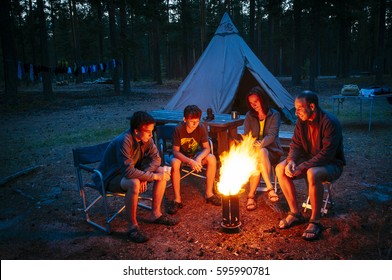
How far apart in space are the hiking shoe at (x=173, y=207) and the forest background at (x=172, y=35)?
13378 mm

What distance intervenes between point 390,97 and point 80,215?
26.2 feet

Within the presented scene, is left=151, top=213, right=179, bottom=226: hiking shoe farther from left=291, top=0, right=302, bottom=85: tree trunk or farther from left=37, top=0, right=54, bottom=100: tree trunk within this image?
left=291, top=0, right=302, bottom=85: tree trunk

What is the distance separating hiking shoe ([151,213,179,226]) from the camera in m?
3.66

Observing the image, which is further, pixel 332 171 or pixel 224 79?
pixel 224 79

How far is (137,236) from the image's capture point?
3.30 meters

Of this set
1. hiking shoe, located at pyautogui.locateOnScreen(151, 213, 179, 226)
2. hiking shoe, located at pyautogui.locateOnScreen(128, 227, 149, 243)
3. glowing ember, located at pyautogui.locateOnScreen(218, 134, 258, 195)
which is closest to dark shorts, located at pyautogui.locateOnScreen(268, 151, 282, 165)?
glowing ember, located at pyautogui.locateOnScreen(218, 134, 258, 195)

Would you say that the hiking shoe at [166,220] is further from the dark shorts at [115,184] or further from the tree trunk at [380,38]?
the tree trunk at [380,38]

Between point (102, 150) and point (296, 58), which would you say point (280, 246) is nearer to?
point (102, 150)

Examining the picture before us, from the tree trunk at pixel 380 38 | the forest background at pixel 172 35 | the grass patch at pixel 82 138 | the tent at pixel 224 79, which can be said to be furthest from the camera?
the tree trunk at pixel 380 38

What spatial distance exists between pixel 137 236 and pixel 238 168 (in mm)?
1302

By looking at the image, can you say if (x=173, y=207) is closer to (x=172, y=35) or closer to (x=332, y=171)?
(x=332, y=171)

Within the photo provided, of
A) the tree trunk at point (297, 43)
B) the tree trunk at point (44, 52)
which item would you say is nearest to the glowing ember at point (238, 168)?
the tree trunk at point (44, 52)

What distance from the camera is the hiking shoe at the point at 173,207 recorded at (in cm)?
397

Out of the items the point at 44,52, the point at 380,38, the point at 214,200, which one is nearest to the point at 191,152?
the point at 214,200
